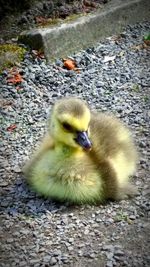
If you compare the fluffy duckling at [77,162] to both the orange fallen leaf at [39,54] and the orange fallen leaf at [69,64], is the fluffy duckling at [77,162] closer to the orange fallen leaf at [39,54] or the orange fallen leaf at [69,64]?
the orange fallen leaf at [69,64]

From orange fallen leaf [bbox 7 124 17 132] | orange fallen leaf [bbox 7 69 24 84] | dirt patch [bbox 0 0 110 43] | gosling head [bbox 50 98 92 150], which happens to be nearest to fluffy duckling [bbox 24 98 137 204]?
gosling head [bbox 50 98 92 150]

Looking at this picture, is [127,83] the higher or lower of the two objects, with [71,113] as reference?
lower

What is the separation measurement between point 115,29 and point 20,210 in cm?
245

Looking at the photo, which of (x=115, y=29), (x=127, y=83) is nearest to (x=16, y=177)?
(x=127, y=83)

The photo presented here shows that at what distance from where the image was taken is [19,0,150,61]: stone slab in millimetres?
4684

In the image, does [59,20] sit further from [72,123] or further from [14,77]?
[72,123]

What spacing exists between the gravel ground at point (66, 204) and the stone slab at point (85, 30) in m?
0.08

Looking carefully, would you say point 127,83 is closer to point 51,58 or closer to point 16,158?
point 51,58

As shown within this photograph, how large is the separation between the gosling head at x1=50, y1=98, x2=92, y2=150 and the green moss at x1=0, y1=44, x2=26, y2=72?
61.2 inches

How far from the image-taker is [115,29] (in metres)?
5.18

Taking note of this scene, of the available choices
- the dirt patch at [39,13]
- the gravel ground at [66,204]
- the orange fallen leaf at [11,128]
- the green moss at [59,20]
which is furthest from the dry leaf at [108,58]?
the orange fallen leaf at [11,128]

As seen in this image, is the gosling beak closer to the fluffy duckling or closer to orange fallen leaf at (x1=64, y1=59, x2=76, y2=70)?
the fluffy duckling

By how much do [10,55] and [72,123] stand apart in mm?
1761

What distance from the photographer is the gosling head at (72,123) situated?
120 inches
